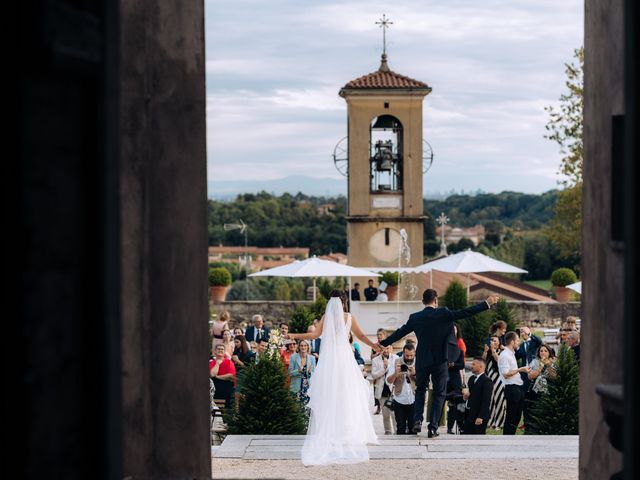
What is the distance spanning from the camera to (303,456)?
10.2 meters

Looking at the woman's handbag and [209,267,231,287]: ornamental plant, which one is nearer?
the woman's handbag

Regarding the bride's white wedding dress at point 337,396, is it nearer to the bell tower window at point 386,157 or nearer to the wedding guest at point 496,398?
the wedding guest at point 496,398

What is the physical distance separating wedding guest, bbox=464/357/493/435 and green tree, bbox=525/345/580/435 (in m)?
0.55

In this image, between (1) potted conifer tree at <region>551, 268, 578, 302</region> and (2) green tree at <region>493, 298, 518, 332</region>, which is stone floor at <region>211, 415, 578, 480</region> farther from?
(1) potted conifer tree at <region>551, 268, 578, 302</region>

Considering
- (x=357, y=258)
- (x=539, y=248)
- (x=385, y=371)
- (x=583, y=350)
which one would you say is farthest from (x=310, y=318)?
(x=539, y=248)

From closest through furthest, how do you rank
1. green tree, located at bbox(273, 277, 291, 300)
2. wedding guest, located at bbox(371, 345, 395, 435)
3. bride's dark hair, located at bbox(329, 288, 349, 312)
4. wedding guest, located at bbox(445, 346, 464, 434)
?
bride's dark hair, located at bbox(329, 288, 349, 312), wedding guest, located at bbox(445, 346, 464, 434), wedding guest, located at bbox(371, 345, 395, 435), green tree, located at bbox(273, 277, 291, 300)

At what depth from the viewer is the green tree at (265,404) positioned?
37.7 ft

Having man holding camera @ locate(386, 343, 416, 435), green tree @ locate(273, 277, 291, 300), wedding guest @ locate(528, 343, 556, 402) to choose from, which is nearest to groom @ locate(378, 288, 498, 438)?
man holding camera @ locate(386, 343, 416, 435)

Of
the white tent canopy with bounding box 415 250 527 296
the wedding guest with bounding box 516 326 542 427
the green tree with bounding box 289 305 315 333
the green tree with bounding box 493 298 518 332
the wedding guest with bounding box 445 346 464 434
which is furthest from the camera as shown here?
the green tree with bounding box 289 305 315 333

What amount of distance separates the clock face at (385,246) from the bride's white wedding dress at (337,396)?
876 inches

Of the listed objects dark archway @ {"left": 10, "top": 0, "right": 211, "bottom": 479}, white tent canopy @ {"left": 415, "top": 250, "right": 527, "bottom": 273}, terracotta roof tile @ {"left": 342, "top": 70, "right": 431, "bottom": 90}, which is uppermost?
terracotta roof tile @ {"left": 342, "top": 70, "right": 431, "bottom": 90}

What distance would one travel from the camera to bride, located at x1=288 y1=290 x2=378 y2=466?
10.6m

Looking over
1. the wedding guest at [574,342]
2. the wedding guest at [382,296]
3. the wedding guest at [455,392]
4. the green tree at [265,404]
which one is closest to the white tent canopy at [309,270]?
the wedding guest at [382,296]

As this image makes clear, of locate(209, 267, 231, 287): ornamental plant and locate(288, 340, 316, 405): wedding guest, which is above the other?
locate(209, 267, 231, 287): ornamental plant
